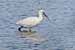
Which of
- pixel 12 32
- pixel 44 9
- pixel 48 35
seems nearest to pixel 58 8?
pixel 44 9

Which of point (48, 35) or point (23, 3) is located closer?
point (48, 35)

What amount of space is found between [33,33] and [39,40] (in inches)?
2.8

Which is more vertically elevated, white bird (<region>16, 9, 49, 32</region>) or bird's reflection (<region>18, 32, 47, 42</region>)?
white bird (<region>16, 9, 49, 32</region>)

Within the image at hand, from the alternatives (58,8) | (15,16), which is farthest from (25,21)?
(58,8)

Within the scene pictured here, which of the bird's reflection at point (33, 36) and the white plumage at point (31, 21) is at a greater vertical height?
the white plumage at point (31, 21)

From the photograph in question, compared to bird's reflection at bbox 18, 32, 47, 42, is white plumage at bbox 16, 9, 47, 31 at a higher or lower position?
higher

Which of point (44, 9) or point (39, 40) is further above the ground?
point (44, 9)

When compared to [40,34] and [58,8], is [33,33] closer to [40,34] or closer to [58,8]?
[40,34]

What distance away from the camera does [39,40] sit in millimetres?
1872

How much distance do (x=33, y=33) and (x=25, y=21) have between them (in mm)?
99

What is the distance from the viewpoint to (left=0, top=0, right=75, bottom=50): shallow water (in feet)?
6.03

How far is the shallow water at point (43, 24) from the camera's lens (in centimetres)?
184

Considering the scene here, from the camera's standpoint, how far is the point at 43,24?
1.93m

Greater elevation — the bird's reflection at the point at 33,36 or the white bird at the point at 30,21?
the white bird at the point at 30,21
